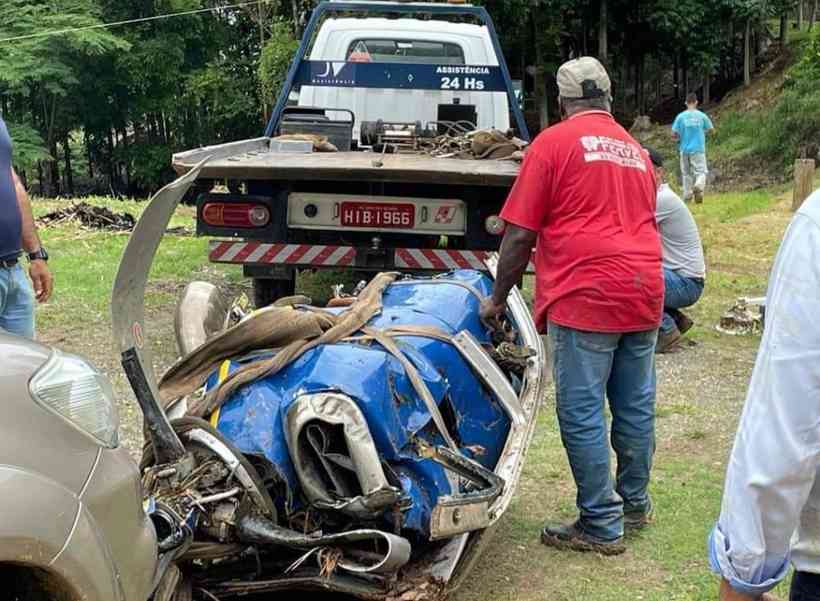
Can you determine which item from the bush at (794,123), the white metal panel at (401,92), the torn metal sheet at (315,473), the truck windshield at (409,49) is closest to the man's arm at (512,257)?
the torn metal sheet at (315,473)

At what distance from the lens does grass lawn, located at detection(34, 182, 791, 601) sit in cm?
363

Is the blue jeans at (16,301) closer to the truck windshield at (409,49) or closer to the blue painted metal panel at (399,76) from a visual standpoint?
the blue painted metal panel at (399,76)

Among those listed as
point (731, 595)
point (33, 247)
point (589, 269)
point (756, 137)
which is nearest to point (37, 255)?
point (33, 247)

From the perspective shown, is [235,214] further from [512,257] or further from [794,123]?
[794,123]

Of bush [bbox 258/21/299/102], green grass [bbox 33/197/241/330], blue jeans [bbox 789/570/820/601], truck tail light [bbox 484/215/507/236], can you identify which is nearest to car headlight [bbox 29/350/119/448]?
blue jeans [bbox 789/570/820/601]

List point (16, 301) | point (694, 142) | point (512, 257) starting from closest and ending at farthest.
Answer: point (512, 257)
point (16, 301)
point (694, 142)

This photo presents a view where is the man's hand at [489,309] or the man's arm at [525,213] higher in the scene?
Result: the man's arm at [525,213]

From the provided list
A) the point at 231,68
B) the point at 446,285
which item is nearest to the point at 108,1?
the point at 231,68

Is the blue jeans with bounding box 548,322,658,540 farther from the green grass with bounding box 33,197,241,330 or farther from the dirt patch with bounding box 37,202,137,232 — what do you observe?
the dirt patch with bounding box 37,202,137,232

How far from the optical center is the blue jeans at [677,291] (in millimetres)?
6648

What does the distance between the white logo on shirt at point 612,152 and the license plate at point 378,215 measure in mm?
2530

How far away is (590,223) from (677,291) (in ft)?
10.3

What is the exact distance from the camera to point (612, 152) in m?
3.75

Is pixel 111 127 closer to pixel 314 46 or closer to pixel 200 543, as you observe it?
pixel 314 46
